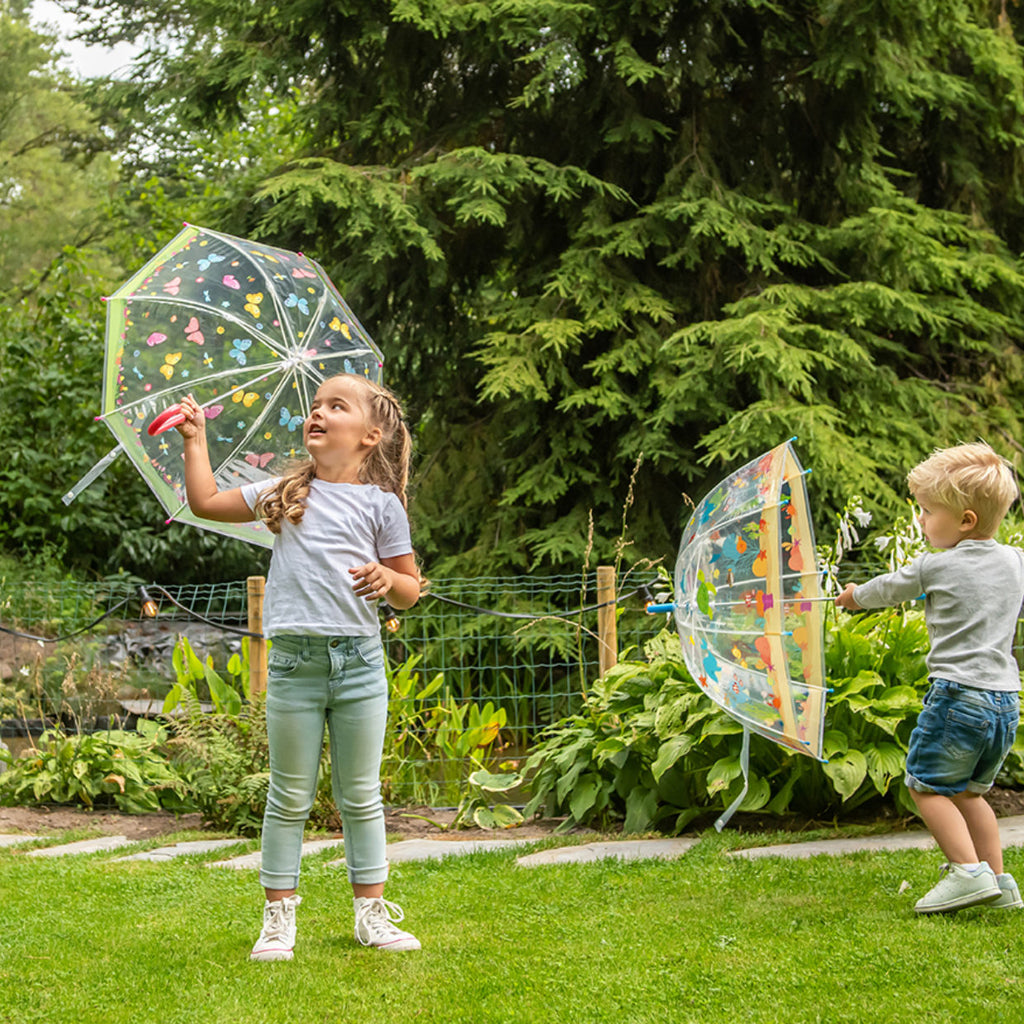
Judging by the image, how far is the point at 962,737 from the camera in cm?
313

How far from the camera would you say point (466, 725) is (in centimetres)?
652

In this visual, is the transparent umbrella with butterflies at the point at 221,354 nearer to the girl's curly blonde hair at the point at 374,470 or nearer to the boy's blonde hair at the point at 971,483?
the girl's curly blonde hair at the point at 374,470

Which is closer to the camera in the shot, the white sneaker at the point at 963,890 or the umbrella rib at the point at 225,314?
the white sneaker at the point at 963,890

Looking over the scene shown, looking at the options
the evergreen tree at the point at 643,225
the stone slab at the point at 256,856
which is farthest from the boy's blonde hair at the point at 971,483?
the evergreen tree at the point at 643,225

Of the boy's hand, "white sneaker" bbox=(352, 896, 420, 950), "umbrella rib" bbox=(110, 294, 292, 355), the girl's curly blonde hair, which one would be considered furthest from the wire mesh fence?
the boy's hand

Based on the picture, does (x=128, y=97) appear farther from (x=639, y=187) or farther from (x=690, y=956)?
(x=690, y=956)

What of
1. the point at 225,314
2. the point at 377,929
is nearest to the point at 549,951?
the point at 377,929

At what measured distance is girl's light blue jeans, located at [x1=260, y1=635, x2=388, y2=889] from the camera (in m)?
2.94

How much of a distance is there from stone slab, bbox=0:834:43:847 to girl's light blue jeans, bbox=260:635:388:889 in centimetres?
258

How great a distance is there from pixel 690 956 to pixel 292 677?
1219 mm

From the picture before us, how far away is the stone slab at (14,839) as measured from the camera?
5039 mm

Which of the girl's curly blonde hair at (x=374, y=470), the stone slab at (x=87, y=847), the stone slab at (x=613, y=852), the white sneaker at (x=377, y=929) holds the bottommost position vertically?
the stone slab at (x=87, y=847)

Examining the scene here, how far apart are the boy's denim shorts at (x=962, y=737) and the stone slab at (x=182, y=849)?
292 centimetres

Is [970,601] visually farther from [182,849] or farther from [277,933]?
[182,849]
